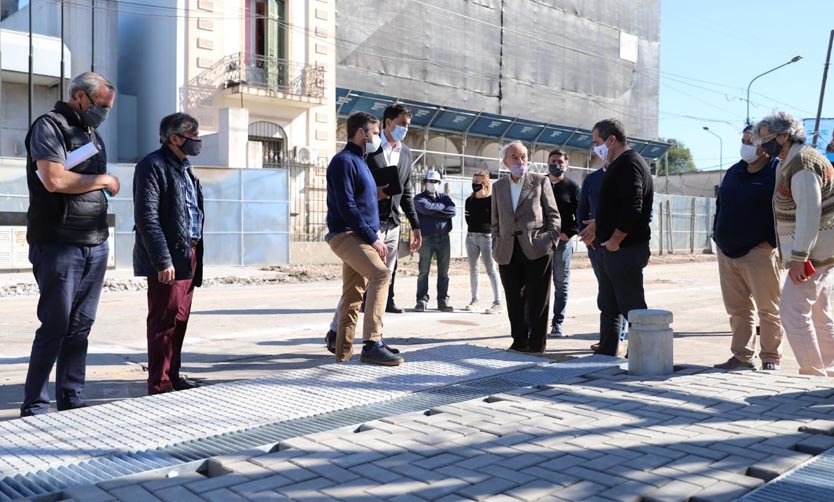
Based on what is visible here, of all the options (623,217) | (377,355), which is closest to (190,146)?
(377,355)

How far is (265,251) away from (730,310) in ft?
54.7

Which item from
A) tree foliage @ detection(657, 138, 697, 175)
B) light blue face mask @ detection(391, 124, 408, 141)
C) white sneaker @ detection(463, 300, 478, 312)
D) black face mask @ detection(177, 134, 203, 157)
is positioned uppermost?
tree foliage @ detection(657, 138, 697, 175)

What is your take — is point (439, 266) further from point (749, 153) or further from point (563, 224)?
point (749, 153)

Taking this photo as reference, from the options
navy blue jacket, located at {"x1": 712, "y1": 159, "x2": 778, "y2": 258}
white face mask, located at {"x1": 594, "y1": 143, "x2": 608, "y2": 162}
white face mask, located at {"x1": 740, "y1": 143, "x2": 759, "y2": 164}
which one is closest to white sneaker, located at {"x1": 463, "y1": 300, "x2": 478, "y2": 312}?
white face mask, located at {"x1": 594, "y1": 143, "x2": 608, "y2": 162}

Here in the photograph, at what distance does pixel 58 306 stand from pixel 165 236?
34.3 inches

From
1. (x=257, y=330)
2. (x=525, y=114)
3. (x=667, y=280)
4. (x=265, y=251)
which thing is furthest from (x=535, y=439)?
(x=525, y=114)

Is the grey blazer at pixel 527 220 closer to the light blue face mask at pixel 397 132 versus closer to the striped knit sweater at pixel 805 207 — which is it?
the light blue face mask at pixel 397 132

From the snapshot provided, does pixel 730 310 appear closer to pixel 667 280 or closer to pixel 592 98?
pixel 667 280

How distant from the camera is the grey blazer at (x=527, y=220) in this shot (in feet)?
23.2

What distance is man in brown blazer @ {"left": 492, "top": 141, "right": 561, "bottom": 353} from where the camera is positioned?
7086mm

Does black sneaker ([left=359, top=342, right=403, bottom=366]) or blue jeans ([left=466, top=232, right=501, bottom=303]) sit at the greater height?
blue jeans ([left=466, top=232, right=501, bottom=303])

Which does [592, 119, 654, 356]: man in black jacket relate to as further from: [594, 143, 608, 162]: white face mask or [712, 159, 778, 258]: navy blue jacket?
[712, 159, 778, 258]: navy blue jacket

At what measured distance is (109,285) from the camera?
1541cm

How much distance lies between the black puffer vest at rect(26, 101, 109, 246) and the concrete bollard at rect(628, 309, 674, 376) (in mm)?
3522
